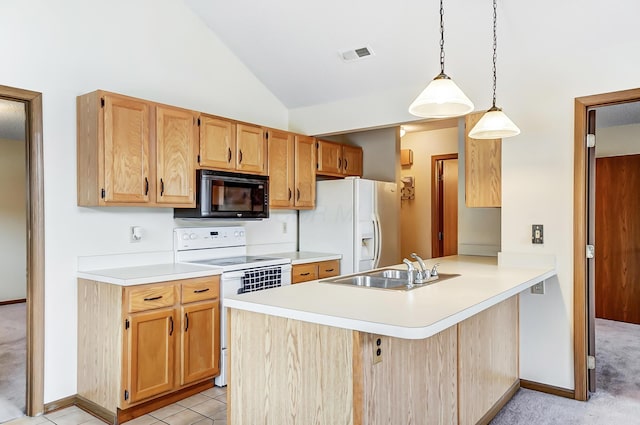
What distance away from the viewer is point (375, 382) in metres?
1.82

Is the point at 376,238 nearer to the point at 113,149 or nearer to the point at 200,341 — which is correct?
the point at 200,341

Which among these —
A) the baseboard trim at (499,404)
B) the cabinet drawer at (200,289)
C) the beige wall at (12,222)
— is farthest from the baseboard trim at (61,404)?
the beige wall at (12,222)

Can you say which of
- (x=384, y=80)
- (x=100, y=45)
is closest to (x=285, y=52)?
(x=384, y=80)

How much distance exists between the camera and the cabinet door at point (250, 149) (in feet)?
12.6

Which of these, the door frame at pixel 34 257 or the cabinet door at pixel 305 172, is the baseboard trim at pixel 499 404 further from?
the door frame at pixel 34 257

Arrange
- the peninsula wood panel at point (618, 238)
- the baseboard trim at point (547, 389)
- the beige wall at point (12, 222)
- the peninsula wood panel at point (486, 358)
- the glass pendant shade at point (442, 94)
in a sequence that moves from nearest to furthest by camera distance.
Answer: the glass pendant shade at point (442, 94), the peninsula wood panel at point (486, 358), the baseboard trim at point (547, 389), the peninsula wood panel at point (618, 238), the beige wall at point (12, 222)

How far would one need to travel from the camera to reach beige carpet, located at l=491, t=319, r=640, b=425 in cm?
283

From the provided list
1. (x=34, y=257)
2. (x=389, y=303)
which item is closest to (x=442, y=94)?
(x=389, y=303)

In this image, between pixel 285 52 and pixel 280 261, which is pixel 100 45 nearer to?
pixel 285 52

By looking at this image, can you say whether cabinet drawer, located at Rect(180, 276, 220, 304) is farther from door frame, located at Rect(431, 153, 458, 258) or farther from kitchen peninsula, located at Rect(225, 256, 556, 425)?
door frame, located at Rect(431, 153, 458, 258)

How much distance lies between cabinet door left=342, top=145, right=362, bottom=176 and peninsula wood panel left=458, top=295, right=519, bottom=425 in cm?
237

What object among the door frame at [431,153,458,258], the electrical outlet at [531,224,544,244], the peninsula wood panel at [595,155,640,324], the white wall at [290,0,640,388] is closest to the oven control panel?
the white wall at [290,0,640,388]

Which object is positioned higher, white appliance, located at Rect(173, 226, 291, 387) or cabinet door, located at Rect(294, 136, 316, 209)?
cabinet door, located at Rect(294, 136, 316, 209)

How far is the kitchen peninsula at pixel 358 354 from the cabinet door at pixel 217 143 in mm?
1611
